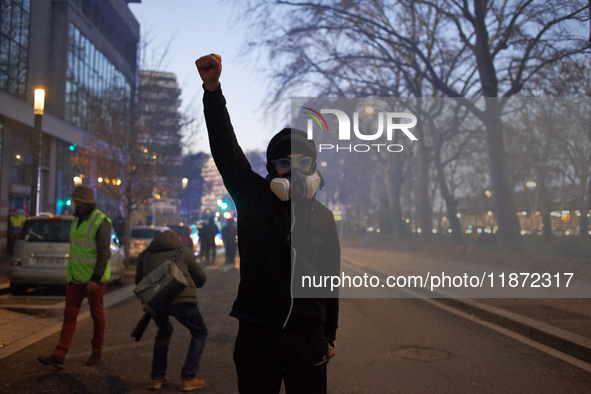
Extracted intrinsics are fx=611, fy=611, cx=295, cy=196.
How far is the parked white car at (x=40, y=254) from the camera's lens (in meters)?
12.2

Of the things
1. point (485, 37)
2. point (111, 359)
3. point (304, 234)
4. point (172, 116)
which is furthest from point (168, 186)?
point (304, 234)

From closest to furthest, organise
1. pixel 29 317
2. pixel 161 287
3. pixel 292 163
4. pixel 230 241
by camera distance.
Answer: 1. pixel 292 163
2. pixel 161 287
3. pixel 29 317
4. pixel 230 241

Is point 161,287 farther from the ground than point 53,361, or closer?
farther from the ground

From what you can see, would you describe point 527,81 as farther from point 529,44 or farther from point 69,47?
point 69,47

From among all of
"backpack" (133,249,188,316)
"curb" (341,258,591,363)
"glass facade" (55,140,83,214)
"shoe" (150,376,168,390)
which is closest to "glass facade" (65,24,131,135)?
"glass facade" (55,140,83,214)

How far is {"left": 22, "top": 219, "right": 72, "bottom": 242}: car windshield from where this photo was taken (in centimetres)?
1251

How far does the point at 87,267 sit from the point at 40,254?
262 inches

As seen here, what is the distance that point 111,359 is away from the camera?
6.73 meters

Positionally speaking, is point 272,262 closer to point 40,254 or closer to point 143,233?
point 40,254

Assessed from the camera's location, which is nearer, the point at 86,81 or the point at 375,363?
the point at 375,363

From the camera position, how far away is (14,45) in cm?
2478

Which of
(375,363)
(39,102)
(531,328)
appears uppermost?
(39,102)

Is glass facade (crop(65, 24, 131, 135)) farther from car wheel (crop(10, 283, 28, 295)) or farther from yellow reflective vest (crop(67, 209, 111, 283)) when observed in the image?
yellow reflective vest (crop(67, 209, 111, 283))

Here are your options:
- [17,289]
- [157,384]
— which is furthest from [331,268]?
[17,289]
